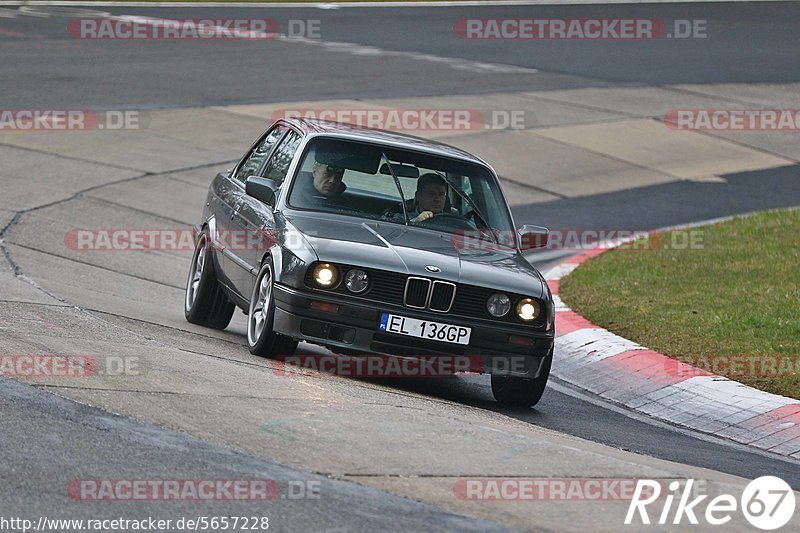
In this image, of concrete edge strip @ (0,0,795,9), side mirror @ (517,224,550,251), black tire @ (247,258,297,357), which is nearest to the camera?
black tire @ (247,258,297,357)

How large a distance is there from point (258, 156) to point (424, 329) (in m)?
2.91

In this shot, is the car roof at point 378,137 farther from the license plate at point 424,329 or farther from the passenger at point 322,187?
the license plate at point 424,329

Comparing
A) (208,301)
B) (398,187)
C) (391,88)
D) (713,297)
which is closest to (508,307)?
(398,187)

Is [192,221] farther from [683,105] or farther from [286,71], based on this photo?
[683,105]

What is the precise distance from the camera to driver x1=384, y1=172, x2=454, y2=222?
9.34m

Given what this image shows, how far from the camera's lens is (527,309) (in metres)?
8.48

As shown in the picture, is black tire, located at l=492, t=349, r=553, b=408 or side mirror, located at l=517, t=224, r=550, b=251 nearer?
black tire, located at l=492, t=349, r=553, b=408

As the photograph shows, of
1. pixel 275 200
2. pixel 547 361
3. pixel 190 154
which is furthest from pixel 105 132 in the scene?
pixel 547 361

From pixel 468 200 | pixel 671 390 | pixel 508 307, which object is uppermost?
pixel 468 200

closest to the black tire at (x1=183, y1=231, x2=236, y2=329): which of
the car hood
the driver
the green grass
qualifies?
the car hood

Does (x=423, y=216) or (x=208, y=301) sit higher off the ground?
(x=423, y=216)

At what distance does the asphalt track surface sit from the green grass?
1.21 metres

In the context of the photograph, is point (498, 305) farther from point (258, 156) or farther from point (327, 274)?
point (258, 156)

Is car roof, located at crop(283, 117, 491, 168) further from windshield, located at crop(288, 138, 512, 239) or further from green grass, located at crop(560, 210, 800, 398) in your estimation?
green grass, located at crop(560, 210, 800, 398)
